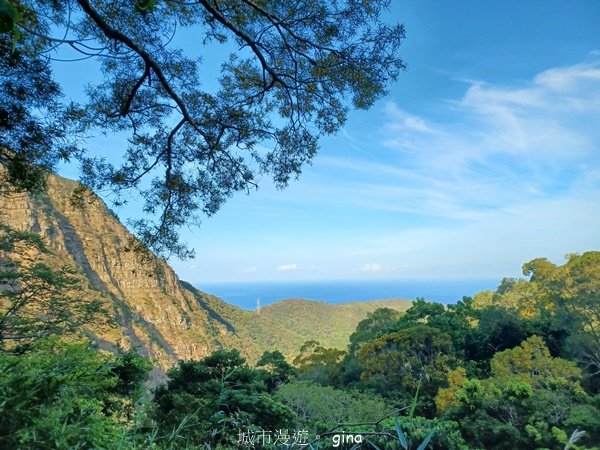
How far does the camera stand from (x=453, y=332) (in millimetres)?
15047

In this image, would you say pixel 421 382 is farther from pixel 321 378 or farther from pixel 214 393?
pixel 321 378

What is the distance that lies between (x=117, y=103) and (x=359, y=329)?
19.0 m

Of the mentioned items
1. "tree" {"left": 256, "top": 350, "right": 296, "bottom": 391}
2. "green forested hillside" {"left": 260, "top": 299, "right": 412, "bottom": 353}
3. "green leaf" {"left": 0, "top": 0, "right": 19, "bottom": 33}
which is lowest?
"green forested hillside" {"left": 260, "top": 299, "right": 412, "bottom": 353}

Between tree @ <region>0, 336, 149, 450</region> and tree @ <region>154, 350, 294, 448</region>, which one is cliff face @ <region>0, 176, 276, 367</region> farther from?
tree @ <region>0, 336, 149, 450</region>

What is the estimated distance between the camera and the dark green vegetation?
71 cm

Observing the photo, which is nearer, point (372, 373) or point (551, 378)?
point (551, 378)

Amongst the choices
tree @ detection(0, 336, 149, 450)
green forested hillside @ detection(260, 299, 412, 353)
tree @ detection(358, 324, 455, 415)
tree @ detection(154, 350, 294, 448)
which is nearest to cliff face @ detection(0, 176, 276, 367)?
green forested hillside @ detection(260, 299, 412, 353)

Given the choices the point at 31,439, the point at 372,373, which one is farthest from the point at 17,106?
the point at 372,373

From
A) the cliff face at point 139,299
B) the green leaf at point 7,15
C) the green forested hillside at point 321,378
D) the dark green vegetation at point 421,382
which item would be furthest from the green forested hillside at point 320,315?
the green leaf at point 7,15

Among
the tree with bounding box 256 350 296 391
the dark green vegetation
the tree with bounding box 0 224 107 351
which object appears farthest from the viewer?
the tree with bounding box 256 350 296 391

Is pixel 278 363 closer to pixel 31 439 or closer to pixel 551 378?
pixel 551 378

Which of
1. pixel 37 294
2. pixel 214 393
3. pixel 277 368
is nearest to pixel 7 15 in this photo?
pixel 214 393

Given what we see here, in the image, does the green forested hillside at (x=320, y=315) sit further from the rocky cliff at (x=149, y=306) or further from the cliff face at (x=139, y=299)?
the cliff face at (x=139, y=299)

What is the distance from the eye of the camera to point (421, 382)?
2.28 m
